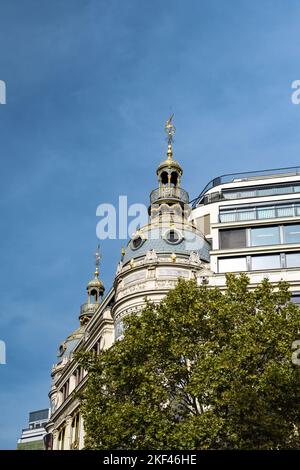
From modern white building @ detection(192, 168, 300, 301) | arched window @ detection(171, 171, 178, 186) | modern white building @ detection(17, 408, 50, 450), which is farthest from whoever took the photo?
modern white building @ detection(17, 408, 50, 450)

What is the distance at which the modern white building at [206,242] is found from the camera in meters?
50.0

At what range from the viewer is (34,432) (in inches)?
6609

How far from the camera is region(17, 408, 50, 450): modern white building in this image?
159 metres

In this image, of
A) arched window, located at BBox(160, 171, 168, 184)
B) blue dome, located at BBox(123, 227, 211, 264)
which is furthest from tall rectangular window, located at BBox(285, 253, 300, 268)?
arched window, located at BBox(160, 171, 168, 184)

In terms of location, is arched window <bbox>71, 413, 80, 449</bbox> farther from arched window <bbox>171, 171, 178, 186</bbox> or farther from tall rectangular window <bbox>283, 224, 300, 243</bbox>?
tall rectangular window <bbox>283, 224, 300, 243</bbox>

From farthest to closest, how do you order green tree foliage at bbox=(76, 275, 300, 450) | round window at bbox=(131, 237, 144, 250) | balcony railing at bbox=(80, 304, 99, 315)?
balcony railing at bbox=(80, 304, 99, 315) → round window at bbox=(131, 237, 144, 250) → green tree foliage at bbox=(76, 275, 300, 450)

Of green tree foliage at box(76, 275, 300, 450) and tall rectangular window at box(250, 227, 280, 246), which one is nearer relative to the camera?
green tree foliage at box(76, 275, 300, 450)

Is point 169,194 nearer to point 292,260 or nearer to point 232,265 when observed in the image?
point 232,265

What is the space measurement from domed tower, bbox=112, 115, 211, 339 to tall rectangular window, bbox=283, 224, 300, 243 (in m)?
5.47

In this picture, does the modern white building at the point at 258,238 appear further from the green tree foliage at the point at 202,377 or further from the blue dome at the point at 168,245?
the green tree foliage at the point at 202,377

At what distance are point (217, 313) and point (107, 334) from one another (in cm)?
2416

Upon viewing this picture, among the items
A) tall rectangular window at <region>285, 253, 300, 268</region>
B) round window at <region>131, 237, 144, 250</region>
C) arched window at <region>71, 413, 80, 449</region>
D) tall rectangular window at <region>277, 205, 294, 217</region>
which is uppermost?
tall rectangular window at <region>277, 205, 294, 217</region>
